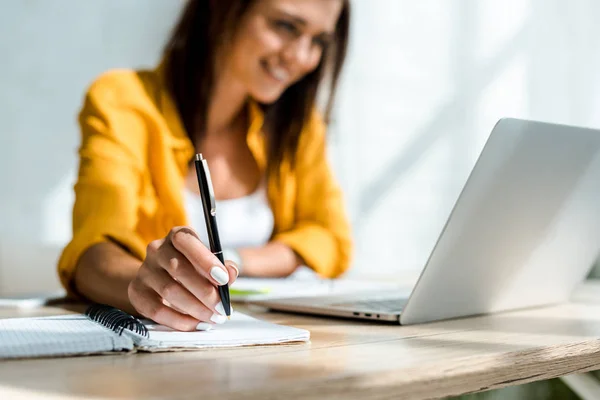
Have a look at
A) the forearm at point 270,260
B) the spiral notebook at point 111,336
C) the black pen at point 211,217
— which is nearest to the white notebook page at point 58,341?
the spiral notebook at point 111,336

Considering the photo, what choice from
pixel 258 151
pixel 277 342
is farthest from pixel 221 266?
pixel 258 151

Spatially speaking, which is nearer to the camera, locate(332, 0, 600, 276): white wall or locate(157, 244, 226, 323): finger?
locate(157, 244, 226, 323): finger

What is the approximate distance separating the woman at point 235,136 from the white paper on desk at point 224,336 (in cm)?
53

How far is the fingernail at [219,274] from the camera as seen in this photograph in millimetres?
625

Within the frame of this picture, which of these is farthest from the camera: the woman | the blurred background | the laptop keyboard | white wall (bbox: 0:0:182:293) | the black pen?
the blurred background

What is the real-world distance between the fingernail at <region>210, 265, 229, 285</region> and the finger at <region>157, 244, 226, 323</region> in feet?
0.08

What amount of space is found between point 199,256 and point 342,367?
0.19m

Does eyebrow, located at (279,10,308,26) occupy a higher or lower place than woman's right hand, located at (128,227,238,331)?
higher

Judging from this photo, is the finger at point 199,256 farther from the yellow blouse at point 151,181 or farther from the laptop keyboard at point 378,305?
the yellow blouse at point 151,181

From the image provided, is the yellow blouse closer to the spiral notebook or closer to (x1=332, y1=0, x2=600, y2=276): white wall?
the spiral notebook

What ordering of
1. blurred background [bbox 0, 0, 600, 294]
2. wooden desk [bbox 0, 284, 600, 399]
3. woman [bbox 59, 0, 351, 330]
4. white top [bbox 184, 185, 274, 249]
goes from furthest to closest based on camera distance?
blurred background [bbox 0, 0, 600, 294]
white top [bbox 184, 185, 274, 249]
woman [bbox 59, 0, 351, 330]
wooden desk [bbox 0, 284, 600, 399]

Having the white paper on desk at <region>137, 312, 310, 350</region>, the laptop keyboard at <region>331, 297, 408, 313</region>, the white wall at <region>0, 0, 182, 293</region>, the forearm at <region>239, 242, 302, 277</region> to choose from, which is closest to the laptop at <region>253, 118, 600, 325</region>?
the laptop keyboard at <region>331, 297, 408, 313</region>

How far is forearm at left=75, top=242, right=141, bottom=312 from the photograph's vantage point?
886 mm

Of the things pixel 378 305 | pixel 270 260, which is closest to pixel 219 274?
pixel 378 305
